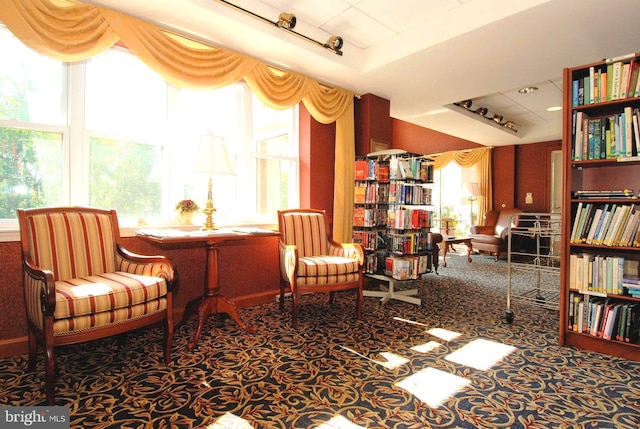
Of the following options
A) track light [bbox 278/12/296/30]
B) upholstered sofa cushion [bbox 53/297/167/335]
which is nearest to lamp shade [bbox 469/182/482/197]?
track light [bbox 278/12/296/30]

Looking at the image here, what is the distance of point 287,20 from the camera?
9.53ft

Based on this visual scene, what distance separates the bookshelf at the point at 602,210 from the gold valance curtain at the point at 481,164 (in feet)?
19.4

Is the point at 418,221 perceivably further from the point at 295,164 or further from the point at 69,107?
the point at 69,107

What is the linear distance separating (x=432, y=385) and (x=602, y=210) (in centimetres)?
181

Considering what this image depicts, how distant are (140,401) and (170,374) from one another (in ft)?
0.96

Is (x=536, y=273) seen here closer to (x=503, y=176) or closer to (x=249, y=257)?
(x=503, y=176)

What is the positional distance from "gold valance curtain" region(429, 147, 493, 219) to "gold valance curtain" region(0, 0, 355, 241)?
531cm

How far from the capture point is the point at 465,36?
296 centimetres

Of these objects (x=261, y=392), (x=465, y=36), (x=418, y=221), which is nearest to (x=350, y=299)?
(x=418, y=221)

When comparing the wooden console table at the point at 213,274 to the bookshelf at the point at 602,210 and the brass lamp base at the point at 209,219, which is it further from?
the bookshelf at the point at 602,210

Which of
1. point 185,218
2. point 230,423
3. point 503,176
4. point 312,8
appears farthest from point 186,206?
point 503,176

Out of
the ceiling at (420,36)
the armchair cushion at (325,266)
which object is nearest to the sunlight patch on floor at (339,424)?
the armchair cushion at (325,266)

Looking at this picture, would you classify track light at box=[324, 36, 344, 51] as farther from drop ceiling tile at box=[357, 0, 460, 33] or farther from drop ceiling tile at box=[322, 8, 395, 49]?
drop ceiling tile at box=[357, 0, 460, 33]

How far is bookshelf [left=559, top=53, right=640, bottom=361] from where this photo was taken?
92.4 inches
